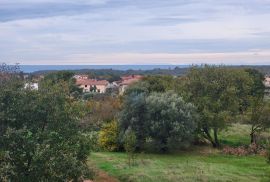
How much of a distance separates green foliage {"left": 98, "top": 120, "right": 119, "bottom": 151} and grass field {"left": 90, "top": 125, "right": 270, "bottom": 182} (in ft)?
10.1

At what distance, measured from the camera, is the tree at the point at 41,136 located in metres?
15.1

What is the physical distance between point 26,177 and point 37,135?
1.36 metres

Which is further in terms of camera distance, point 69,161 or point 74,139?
point 74,139

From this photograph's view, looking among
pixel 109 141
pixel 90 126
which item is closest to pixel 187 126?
pixel 109 141

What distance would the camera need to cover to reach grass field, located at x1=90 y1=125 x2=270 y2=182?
80.4 ft

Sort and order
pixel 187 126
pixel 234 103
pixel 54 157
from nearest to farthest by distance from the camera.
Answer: pixel 54 157 < pixel 187 126 < pixel 234 103

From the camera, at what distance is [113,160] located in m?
29.5

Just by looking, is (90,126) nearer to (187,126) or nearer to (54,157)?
(54,157)

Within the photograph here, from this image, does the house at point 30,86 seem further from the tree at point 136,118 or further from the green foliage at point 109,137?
the green foliage at point 109,137

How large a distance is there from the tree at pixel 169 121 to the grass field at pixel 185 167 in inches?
43.3

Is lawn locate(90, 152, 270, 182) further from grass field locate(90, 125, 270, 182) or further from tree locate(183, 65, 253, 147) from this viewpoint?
tree locate(183, 65, 253, 147)

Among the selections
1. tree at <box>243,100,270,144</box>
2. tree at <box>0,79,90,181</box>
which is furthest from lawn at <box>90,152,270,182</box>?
tree at <box>0,79,90,181</box>

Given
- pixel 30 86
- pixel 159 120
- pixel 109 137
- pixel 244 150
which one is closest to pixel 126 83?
pixel 109 137

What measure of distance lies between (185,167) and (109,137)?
9.44m
